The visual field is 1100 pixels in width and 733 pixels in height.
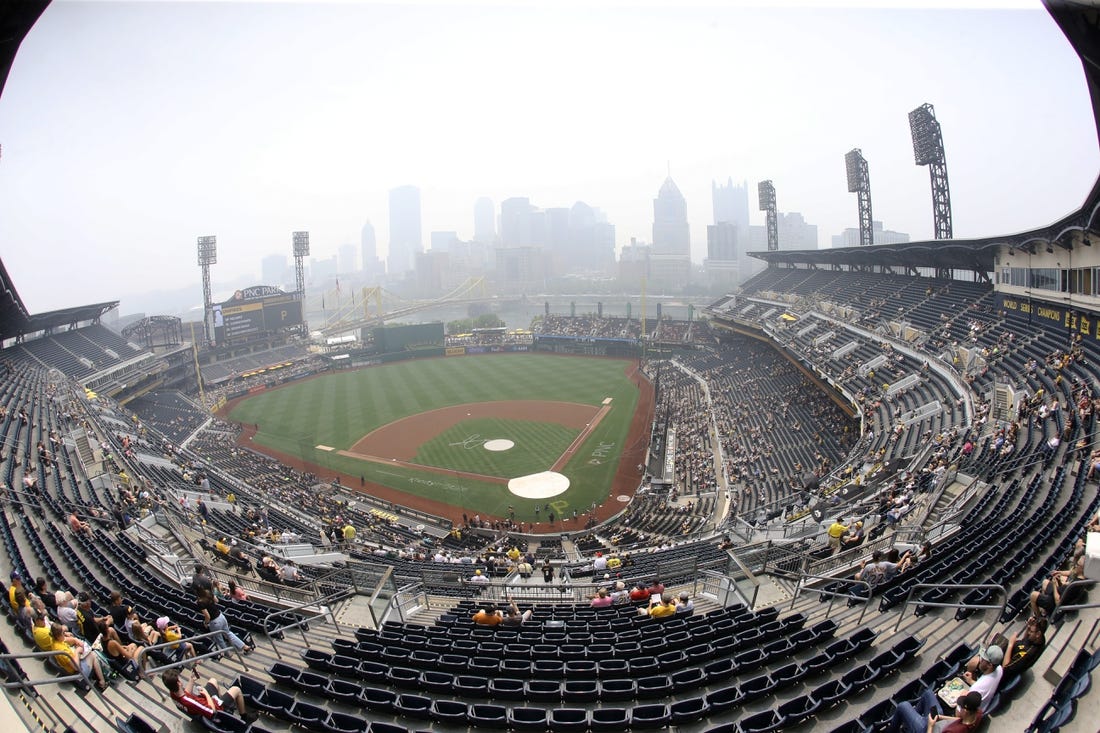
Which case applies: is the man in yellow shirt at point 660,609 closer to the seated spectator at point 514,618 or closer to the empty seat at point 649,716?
the seated spectator at point 514,618

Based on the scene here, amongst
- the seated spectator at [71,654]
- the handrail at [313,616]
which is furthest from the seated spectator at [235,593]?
the seated spectator at [71,654]

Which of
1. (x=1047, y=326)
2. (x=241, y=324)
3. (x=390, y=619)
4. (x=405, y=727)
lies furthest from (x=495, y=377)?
(x=405, y=727)

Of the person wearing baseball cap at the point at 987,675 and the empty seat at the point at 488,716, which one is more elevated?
the person wearing baseball cap at the point at 987,675

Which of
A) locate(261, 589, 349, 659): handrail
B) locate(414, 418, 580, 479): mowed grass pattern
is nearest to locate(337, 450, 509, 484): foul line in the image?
locate(414, 418, 580, 479): mowed grass pattern

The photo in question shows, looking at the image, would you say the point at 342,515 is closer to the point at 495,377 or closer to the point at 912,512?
the point at 912,512

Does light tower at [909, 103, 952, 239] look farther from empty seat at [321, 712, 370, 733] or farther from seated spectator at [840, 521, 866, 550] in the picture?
empty seat at [321, 712, 370, 733]

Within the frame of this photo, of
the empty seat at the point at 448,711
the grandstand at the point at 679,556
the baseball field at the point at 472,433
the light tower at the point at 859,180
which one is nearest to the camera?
the empty seat at the point at 448,711

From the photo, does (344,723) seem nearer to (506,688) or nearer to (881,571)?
(506,688)

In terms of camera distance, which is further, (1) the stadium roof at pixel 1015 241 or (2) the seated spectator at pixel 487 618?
(2) the seated spectator at pixel 487 618
